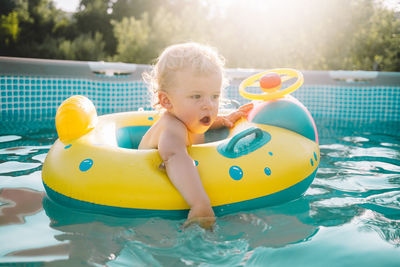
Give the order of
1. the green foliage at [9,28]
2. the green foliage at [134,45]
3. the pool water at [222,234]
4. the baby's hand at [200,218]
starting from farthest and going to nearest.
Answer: the green foliage at [9,28]
the green foliage at [134,45]
the baby's hand at [200,218]
the pool water at [222,234]

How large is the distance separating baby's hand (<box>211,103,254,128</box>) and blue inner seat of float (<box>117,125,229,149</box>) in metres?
0.04

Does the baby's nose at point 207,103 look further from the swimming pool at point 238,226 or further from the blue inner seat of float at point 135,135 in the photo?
the blue inner seat of float at point 135,135

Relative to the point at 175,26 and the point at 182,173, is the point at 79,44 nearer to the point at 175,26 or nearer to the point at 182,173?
the point at 175,26

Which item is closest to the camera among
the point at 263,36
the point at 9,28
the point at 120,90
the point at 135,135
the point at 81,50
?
the point at 135,135

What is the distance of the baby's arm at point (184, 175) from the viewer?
1729 millimetres

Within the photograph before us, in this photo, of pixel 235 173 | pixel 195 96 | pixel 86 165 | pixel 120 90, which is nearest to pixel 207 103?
pixel 195 96

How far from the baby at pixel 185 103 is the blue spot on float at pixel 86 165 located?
1.10 feet

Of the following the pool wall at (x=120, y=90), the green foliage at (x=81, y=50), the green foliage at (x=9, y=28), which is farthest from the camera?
the green foliage at (x=9, y=28)

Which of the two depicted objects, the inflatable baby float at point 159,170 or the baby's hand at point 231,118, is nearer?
the inflatable baby float at point 159,170

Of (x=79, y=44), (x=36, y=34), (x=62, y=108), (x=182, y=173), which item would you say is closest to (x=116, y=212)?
(x=182, y=173)

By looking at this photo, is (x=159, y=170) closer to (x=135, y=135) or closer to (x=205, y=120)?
(x=205, y=120)

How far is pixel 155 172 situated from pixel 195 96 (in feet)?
1.35

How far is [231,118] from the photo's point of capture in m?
2.70

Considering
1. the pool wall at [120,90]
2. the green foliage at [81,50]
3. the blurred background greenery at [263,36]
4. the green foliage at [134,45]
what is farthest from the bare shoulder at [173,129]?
the green foliage at [81,50]
